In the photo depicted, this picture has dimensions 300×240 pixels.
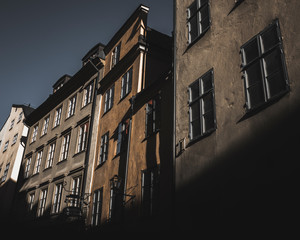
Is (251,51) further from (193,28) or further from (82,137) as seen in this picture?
(82,137)

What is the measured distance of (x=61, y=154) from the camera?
67.6 ft

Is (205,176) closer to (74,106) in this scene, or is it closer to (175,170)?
(175,170)

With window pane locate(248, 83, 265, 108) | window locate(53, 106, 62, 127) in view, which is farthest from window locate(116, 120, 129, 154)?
window locate(53, 106, 62, 127)

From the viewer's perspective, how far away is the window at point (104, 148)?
15.8 meters

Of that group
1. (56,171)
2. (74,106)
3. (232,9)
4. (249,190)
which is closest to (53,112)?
(74,106)

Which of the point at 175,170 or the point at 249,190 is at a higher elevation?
the point at 175,170

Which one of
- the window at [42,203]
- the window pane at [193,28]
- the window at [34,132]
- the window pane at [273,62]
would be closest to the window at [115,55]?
the window pane at [193,28]

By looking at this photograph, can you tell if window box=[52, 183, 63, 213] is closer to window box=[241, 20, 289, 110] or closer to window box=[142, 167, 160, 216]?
window box=[142, 167, 160, 216]

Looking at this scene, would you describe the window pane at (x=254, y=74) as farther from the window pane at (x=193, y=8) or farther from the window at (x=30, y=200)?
the window at (x=30, y=200)

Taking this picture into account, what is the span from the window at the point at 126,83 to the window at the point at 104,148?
83.3 inches

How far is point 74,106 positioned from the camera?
2191 centimetres

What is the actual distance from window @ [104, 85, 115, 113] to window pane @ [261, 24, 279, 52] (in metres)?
10.4

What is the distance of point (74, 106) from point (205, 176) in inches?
603

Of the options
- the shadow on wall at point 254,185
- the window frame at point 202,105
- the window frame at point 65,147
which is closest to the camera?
the shadow on wall at point 254,185
